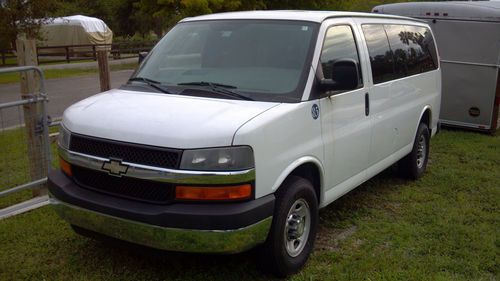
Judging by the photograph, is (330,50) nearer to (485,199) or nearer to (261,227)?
(261,227)

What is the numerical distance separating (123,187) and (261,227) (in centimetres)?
97

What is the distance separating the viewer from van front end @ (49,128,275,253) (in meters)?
3.36

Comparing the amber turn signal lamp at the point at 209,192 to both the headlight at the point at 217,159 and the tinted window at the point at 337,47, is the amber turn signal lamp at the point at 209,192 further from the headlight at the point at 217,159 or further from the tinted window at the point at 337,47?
the tinted window at the point at 337,47

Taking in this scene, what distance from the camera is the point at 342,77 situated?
413 cm

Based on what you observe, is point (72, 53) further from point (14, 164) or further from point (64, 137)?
point (64, 137)

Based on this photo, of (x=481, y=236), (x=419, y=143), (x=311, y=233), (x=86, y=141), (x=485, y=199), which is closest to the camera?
(x=86, y=141)

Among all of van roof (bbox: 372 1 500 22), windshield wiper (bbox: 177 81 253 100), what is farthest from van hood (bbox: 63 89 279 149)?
van roof (bbox: 372 1 500 22)

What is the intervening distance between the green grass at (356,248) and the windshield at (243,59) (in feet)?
4.46

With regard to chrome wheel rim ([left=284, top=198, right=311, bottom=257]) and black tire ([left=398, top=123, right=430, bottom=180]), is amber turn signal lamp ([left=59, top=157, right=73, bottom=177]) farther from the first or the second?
black tire ([left=398, top=123, right=430, bottom=180])

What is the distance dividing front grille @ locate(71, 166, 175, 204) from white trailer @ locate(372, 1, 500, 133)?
25.8 feet

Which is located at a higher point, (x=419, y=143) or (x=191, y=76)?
(x=191, y=76)

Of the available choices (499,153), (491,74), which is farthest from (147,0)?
→ (499,153)

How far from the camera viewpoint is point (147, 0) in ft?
60.7

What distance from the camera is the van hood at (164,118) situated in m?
3.38
